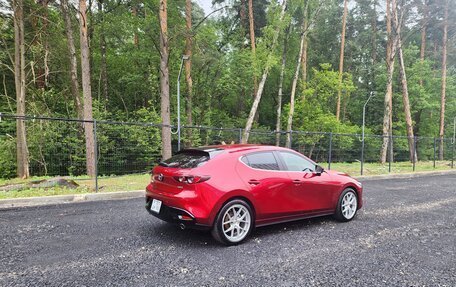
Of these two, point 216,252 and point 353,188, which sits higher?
point 353,188

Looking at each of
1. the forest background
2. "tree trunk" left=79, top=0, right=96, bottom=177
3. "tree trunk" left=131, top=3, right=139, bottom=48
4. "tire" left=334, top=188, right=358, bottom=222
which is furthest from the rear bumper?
"tree trunk" left=131, top=3, right=139, bottom=48

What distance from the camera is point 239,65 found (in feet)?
70.7

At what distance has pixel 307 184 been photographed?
4.66m

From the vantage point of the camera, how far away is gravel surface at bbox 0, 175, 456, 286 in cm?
295

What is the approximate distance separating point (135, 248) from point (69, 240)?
107cm

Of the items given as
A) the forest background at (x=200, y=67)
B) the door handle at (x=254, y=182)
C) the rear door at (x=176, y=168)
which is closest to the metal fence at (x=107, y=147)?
the forest background at (x=200, y=67)

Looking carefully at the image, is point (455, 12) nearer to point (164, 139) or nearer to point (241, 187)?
point (164, 139)

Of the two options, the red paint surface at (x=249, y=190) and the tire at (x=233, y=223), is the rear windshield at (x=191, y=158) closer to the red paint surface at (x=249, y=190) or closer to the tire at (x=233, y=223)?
the red paint surface at (x=249, y=190)

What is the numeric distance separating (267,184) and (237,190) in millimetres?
557

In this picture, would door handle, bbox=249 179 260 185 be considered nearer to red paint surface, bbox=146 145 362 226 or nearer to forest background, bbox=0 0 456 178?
red paint surface, bbox=146 145 362 226

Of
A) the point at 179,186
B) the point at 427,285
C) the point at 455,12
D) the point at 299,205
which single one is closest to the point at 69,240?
the point at 179,186

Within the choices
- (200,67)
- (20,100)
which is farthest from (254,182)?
(200,67)

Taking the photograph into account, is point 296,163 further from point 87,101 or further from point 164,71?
point 87,101

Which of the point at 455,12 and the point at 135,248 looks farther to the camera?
the point at 455,12
